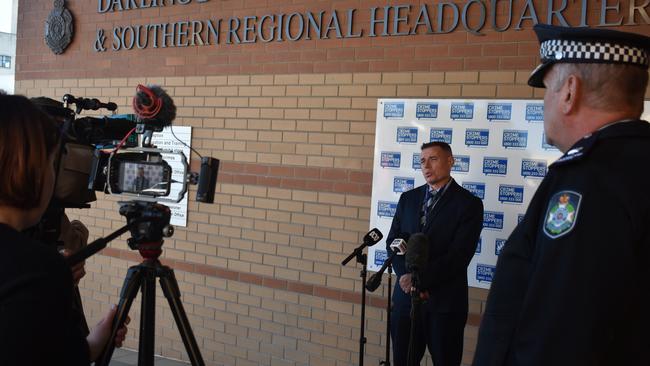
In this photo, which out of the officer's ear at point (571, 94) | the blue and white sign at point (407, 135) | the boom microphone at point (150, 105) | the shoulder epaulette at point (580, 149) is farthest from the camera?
the blue and white sign at point (407, 135)

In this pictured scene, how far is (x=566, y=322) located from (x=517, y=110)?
10.4ft

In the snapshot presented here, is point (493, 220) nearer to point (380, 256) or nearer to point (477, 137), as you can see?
point (477, 137)

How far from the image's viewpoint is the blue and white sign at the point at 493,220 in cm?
455

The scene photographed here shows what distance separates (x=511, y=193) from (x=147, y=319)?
2.76 metres

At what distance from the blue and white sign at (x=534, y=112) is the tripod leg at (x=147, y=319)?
2823 millimetres

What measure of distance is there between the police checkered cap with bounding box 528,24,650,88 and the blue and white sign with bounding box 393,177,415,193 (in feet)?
10.2

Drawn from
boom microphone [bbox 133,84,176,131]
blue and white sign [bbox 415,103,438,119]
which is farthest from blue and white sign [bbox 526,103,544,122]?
boom microphone [bbox 133,84,176,131]

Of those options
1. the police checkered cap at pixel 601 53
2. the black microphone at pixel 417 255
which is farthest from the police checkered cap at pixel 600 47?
the black microphone at pixel 417 255

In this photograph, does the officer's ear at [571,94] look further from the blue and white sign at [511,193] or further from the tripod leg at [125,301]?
the blue and white sign at [511,193]

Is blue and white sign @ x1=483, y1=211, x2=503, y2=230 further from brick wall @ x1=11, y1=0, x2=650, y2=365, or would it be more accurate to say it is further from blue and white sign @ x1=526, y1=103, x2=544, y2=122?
blue and white sign @ x1=526, y1=103, x2=544, y2=122

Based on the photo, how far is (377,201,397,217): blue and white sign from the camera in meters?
4.92

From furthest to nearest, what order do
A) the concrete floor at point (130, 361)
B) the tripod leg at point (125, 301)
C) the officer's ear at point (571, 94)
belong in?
1. the concrete floor at point (130, 361)
2. the tripod leg at point (125, 301)
3. the officer's ear at point (571, 94)

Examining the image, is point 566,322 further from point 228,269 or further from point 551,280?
point 228,269

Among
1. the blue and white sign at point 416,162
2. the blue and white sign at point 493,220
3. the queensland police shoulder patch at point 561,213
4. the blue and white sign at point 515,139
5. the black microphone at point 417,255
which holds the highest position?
the blue and white sign at point 515,139
